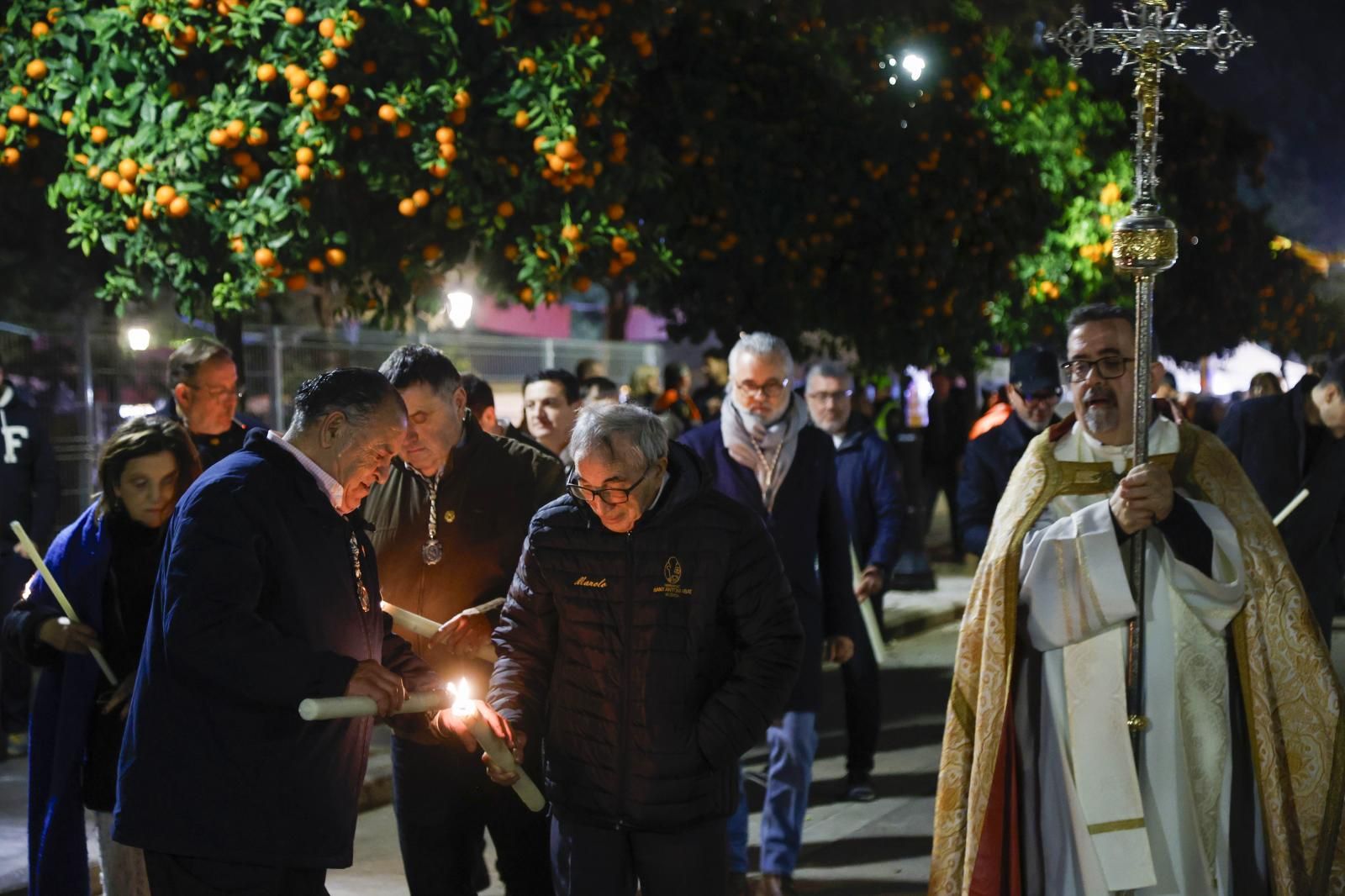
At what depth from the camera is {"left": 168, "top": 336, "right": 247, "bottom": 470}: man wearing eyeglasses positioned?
6.80 m

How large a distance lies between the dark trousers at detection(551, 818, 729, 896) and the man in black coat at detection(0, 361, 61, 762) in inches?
213

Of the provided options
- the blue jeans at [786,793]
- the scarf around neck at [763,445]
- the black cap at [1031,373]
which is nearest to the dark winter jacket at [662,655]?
the blue jeans at [786,793]

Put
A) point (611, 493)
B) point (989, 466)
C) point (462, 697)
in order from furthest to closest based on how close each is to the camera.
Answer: point (989, 466) < point (611, 493) < point (462, 697)

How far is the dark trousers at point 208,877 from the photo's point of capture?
3744mm

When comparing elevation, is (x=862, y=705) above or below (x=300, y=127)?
below

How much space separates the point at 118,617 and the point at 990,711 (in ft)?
8.88

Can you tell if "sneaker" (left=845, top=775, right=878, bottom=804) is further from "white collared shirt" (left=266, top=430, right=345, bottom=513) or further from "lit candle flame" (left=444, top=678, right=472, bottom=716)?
"white collared shirt" (left=266, top=430, right=345, bottom=513)

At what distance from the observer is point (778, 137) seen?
44.7 ft

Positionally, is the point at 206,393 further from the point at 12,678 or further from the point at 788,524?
the point at 12,678

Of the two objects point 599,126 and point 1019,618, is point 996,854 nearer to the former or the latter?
point 1019,618

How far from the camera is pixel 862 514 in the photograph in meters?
8.48

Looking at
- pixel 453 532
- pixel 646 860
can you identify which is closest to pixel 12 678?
pixel 453 532

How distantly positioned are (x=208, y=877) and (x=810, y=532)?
3365 mm

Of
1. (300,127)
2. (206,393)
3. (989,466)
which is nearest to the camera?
(206,393)
